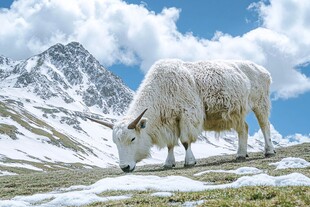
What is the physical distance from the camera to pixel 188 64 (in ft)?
80.3

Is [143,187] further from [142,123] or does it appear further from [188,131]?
[188,131]

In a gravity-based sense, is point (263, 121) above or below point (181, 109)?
above

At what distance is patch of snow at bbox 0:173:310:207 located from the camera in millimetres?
12156

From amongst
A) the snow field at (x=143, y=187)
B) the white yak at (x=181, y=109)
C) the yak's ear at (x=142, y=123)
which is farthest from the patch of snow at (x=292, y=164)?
the yak's ear at (x=142, y=123)

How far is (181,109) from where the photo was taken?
→ 2222cm

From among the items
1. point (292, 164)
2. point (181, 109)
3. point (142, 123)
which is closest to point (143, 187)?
point (142, 123)

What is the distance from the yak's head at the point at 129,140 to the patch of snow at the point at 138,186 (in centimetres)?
374

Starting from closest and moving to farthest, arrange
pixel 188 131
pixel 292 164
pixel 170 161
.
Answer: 1. pixel 292 164
2. pixel 188 131
3. pixel 170 161

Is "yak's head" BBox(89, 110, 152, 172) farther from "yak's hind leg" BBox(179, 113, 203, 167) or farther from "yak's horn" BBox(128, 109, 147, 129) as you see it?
"yak's hind leg" BBox(179, 113, 203, 167)

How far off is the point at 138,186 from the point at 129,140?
6392 millimetres

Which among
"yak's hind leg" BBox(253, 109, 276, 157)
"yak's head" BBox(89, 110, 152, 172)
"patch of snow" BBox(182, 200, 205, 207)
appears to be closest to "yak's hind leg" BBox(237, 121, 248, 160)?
"yak's hind leg" BBox(253, 109, 276, 157)

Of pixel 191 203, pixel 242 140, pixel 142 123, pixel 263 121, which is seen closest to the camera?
pixel 191 203

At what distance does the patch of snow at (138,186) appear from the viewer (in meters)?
12.2

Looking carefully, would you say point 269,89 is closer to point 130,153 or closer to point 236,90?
point 236,90
